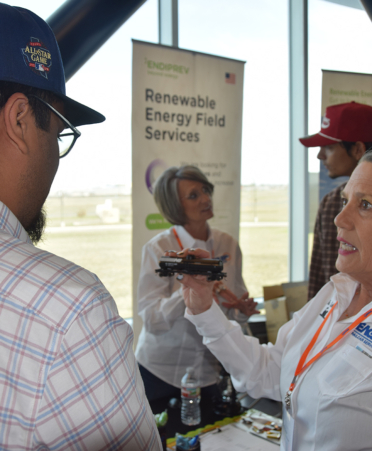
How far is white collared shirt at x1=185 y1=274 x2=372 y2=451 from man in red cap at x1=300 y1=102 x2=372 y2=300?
4.60ft

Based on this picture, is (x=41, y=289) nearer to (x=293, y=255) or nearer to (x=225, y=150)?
(x=225, y=150)

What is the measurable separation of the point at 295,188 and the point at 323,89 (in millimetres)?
1462

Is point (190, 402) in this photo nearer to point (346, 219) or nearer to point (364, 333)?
point (364, 333)

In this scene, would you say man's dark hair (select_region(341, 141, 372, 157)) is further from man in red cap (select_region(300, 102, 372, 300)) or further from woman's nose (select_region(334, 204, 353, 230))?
woman's nose (select_region(334, 204, 353, 230))

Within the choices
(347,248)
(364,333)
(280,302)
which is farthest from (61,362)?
(280,302)

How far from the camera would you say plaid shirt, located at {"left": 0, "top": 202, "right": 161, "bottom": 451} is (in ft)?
2.04

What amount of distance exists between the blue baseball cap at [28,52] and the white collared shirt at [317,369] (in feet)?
3.71

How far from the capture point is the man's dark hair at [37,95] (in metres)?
0.83

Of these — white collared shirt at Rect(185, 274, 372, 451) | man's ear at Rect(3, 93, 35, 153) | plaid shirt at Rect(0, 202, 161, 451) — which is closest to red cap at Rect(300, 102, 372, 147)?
white collared shirt at Rect(185, 274, 372, 451)

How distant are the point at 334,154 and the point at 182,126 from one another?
5.29 feet

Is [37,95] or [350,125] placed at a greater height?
[350,125]

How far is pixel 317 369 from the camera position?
135cm

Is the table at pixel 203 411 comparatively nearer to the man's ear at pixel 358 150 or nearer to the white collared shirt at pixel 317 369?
the white collared shirt at pixel 317 369

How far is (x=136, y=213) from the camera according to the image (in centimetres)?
366
